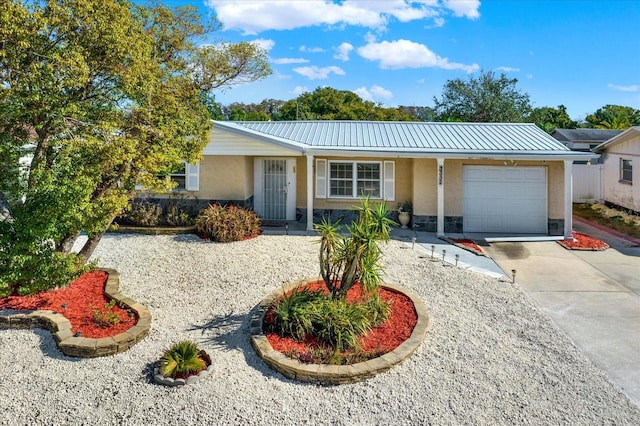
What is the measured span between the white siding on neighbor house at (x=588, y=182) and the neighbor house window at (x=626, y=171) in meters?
1.86

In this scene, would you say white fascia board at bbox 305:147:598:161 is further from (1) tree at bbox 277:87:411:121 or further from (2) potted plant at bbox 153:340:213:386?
(1) tree at bbox 277:87:411:121

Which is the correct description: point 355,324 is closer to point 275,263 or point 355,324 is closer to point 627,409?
point 627,409

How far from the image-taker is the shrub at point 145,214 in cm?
1337

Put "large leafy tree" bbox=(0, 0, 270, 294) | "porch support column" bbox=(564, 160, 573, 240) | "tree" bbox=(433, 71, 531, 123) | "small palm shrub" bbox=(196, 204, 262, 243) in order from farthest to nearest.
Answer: "tree" bbox=(433, 71, 531, 123)
"porch support column" bbox=(564, 160, 573, 240)
"small palm shrub" bbox=(196, 204, 262, 243)
"large leafy tree" bbox=(0, 0, 270, 294)

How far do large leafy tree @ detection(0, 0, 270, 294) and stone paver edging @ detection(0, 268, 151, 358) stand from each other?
1.68 ft

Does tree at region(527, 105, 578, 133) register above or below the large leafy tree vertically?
above

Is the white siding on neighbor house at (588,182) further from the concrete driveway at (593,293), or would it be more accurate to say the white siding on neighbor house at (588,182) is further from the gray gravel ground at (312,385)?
the gray gravel ground at (312,385)

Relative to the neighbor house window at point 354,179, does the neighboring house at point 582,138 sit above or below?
above

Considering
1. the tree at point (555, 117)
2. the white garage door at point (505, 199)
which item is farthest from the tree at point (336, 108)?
the white garage door at point (505, 199)

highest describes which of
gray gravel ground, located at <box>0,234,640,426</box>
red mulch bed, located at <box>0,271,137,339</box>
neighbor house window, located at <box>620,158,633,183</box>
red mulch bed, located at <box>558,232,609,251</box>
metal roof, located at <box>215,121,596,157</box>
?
metal roof, located at <box>215,121,596,157</box>

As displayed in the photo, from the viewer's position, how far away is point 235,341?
645cm

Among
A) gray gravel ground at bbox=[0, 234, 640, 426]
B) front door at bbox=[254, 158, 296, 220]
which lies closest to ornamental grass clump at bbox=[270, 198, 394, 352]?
gray gravel ground at bbox=[0, 234, 640, 426]

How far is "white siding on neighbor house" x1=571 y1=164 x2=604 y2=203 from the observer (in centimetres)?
2147

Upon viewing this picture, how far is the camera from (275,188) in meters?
16.0
